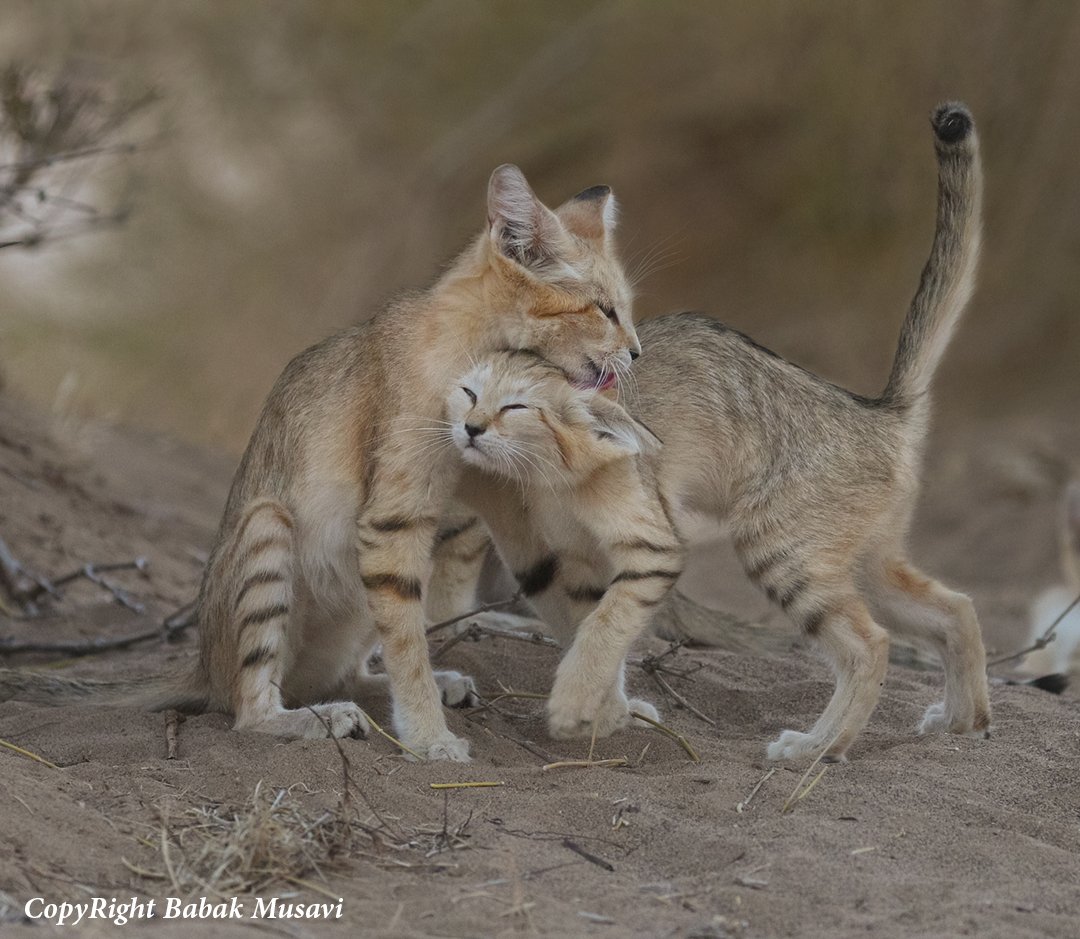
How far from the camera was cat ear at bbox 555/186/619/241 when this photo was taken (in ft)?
17.1

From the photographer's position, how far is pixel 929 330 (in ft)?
16.7

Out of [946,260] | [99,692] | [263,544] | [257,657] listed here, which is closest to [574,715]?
[257,657]

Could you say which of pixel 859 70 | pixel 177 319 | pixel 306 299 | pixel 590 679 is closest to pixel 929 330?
pixel 590 679

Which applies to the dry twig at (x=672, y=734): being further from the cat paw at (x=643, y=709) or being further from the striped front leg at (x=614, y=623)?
the striped front leg at (x=614, y=623)

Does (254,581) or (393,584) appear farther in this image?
(254,581)

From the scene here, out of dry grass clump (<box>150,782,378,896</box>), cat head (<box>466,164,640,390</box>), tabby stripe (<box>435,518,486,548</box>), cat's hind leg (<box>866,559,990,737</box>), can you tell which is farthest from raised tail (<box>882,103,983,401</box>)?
dry grass clump (<box>150,782,378,896</box>)

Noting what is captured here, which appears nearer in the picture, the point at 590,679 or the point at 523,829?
the point at 523,829

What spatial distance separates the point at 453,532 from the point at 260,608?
148cm

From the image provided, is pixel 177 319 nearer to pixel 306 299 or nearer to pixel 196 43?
pixel 306 299

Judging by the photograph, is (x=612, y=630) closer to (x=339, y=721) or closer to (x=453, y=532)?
(x=339, y=721)

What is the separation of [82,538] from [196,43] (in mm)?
10499

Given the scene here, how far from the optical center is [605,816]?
3.67 metres

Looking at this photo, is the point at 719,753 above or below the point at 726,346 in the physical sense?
below

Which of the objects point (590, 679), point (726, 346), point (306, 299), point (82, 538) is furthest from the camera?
point (306, 299)
